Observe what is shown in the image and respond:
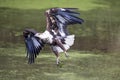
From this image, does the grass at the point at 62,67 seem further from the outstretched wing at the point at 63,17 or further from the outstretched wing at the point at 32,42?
the outstretched wing at the point at 63,17

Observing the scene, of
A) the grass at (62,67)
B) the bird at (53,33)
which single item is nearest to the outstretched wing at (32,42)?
A: the bird at (53,33)

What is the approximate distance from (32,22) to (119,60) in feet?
2.04

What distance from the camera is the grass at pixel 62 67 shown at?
74.5 inches

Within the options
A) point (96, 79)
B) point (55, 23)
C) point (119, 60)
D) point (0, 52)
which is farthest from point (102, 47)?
point (0, 52)

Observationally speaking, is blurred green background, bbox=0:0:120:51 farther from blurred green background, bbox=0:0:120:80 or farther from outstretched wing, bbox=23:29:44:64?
outstretched wing, bbox=23:29:44:64

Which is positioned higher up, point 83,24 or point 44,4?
point 44,4

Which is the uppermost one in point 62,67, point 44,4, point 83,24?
point 44,4

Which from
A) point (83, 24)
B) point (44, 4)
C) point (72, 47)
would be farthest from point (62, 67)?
point (44, 4)

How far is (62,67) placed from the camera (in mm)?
1967

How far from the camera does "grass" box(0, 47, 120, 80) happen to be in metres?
1.89

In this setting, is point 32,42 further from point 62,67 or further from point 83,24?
point 83,24

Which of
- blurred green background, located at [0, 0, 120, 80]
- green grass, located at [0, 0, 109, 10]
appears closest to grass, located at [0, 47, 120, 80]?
blurred green background, located at [0, 0, 120, 80]

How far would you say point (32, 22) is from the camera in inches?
90.5

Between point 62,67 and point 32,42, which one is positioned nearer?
point 32,42
